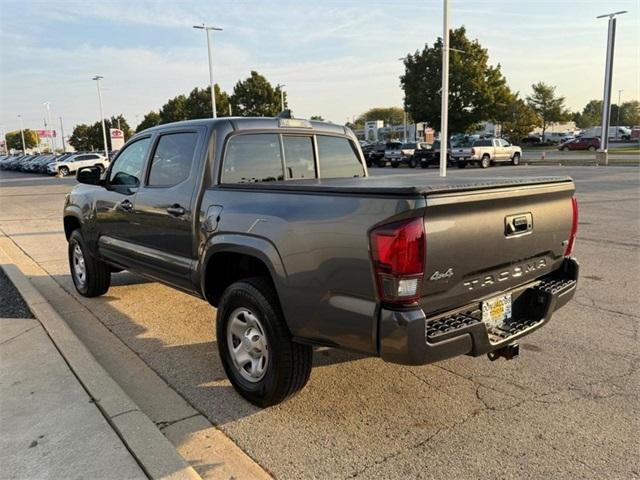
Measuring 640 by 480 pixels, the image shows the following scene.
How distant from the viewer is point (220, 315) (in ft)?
12.4

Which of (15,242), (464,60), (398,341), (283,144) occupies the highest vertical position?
(464,60)

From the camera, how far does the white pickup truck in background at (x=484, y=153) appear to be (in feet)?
104

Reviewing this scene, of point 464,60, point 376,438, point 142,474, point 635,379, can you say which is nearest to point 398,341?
point 376,438

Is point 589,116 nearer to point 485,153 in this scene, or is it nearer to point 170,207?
point 485,153

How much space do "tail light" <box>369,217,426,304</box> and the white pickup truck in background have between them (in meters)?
30.5

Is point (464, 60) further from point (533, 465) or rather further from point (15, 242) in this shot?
point (533, 465)

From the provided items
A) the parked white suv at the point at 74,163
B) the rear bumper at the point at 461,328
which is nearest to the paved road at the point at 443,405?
the rear bumper at the point at 461,328

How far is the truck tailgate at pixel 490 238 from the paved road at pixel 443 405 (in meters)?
0.84

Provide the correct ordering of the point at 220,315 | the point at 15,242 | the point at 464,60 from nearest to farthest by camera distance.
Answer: the point at 220,315 → the point at 15,242 → the point at 464,60

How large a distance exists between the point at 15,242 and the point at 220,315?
27.1ft

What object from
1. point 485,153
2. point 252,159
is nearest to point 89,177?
point 252,159

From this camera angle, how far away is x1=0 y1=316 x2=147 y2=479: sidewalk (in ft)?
9.55

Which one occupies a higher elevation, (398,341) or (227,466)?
(398,341)

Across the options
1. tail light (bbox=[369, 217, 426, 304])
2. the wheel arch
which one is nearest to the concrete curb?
the wheel arch
